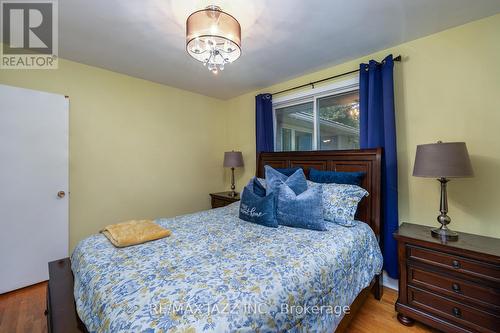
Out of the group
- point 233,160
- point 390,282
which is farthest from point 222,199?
point 390,282

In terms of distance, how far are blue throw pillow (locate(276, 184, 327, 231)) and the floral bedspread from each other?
0.08 metres

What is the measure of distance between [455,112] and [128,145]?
369cm

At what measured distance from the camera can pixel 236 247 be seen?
1.52 meters

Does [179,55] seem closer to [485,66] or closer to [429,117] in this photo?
[429,117]

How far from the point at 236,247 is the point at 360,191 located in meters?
1.33

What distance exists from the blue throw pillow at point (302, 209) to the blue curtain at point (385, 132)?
0.80m

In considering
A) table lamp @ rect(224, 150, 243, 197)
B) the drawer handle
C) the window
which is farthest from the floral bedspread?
table lamp @ rect(224, 150, 243, 197)

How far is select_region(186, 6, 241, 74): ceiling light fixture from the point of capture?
1511mm

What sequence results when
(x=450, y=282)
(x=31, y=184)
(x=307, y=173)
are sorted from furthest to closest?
1. (x=307, y=173)
2. (x=31, y=184)
3. (x=450, y=282)

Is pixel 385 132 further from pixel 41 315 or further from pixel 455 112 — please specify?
pixel 41 315

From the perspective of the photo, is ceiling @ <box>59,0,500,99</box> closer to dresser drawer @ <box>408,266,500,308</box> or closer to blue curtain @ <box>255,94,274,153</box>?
blue curtain @ <box>255,94,274,153</box>

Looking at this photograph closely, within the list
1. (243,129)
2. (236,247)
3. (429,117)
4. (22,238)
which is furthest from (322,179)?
(22,238)

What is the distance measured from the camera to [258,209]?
6.72ft

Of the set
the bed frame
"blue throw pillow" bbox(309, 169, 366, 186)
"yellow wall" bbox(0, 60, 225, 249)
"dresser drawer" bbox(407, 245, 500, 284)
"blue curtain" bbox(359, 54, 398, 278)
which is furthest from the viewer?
"yellow wall" bbox(0, 60, 225, 249)
